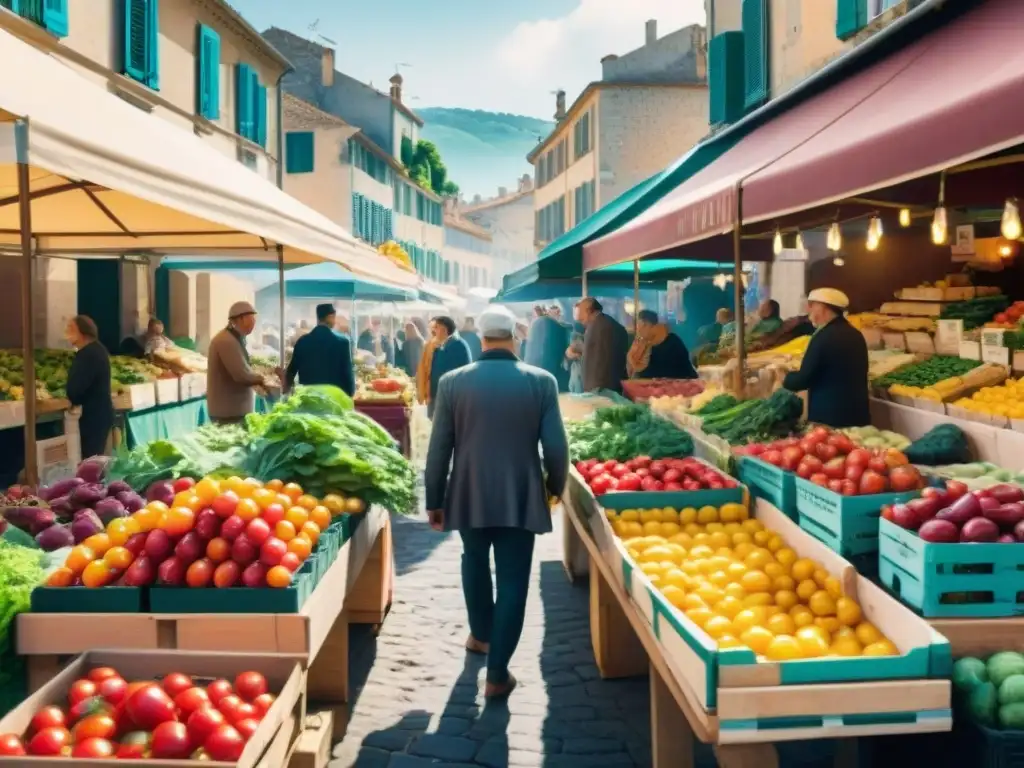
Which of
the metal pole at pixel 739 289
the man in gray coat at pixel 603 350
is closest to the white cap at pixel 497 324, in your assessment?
the metal pole at pixel 739 289

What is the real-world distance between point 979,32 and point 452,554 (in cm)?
543

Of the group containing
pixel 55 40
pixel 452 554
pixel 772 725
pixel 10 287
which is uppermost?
pixel 55 40

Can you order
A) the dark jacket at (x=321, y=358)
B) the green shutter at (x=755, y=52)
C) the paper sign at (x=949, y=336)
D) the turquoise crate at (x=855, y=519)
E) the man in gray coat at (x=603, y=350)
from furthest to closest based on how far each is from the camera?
1. the green shutter at (x=755, y=52)
2. the man in gray coat at (x=603, y=350)
3. the dark jacket at (x=321, y=358)
4. the paper sign at (x=949, y=336)
5. the turquoise crate at (x=855, y=519)

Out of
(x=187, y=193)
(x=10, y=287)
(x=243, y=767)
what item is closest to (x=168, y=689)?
(x=243, y=767)

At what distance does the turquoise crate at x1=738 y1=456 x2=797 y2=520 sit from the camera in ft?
16.9

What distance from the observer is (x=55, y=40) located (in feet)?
39.8

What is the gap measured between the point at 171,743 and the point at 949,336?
7719mm

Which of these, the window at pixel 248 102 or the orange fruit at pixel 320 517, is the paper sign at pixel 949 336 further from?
the window at pixel 248 102

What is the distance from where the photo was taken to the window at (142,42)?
14.4m

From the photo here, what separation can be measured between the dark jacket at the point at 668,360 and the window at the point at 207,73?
34.4ft

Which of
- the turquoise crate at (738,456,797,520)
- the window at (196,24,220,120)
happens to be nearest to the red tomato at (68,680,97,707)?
the turquoise crate at (738,456,797,520)

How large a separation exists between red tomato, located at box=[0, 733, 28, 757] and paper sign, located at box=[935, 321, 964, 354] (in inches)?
308

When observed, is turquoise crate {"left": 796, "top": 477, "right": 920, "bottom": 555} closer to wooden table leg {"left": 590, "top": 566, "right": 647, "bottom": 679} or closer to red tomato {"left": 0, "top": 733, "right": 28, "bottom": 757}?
wooden table leg {"left": 590, "top": 566, "right": 647, "bottom": 679}

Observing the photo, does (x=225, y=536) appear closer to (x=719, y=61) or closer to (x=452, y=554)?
(x=452, y=554)
